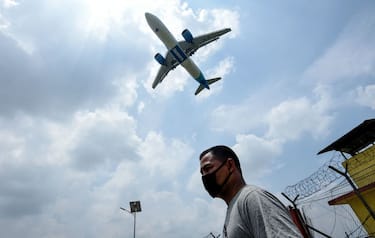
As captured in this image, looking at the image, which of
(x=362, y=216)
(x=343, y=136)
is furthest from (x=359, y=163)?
(x=362, y=216)

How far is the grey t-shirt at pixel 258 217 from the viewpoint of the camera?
1570 millimetres

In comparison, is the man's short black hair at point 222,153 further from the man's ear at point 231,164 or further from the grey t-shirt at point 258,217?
the grey t-shirt at point 258,217

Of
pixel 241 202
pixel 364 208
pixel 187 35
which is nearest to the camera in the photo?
pixel 241 202

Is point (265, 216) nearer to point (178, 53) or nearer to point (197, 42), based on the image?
point (178, 53)

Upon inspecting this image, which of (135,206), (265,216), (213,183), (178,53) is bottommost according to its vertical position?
(265,216)

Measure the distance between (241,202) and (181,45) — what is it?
3148cm

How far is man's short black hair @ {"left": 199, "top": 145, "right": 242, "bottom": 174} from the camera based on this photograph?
2.35 metres

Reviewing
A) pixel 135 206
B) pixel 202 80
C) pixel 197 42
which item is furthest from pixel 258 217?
pixel 202 80

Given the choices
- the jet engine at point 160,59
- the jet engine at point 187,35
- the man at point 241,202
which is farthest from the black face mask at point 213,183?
the jet engine at point 160,59

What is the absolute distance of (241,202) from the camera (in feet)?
5.92

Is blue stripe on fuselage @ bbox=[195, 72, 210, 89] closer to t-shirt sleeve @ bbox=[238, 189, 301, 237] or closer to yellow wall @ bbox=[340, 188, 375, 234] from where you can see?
yellow wall @ bbox=[340, 188, 375, 234]

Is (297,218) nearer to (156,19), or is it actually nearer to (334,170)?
(334,170)

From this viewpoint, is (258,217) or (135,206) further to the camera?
(135,206)

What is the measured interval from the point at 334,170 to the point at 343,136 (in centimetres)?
1341
